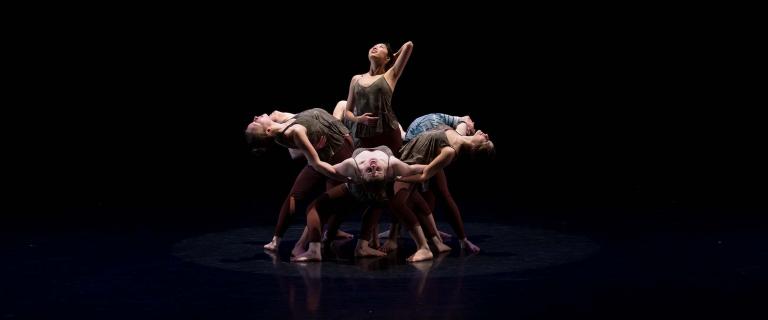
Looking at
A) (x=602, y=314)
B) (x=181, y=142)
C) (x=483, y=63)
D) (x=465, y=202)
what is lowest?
(x=602, y=314)

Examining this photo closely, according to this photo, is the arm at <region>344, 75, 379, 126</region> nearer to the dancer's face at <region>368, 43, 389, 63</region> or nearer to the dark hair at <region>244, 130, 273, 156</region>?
the dancer's face at <region>368, 43, 389, 63</region>

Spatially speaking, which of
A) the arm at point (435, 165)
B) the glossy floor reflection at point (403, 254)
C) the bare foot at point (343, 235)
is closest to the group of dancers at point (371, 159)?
the arm at point (435, 165)

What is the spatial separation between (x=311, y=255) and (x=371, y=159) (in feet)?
1.98

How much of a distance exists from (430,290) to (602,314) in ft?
2.63

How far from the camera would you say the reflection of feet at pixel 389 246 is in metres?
5.68

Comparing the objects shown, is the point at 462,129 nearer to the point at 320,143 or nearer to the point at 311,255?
the point at 320,143

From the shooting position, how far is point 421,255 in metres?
5.34

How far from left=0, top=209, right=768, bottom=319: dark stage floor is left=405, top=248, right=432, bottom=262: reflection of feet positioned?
0.19ft

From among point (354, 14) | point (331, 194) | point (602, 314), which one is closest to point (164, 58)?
point (354, 14)

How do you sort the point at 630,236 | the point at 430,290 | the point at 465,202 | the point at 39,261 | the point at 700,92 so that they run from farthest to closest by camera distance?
the point at 700,92, the point at 465,202, the point at 630,236, the point at 39,261, the point at 430,290

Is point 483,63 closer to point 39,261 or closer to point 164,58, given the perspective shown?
point 164,58

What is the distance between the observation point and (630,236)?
6.11 meters

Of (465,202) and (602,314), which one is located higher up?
(465,202)

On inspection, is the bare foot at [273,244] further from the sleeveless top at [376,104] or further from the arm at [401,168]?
the arm at [401,168]
